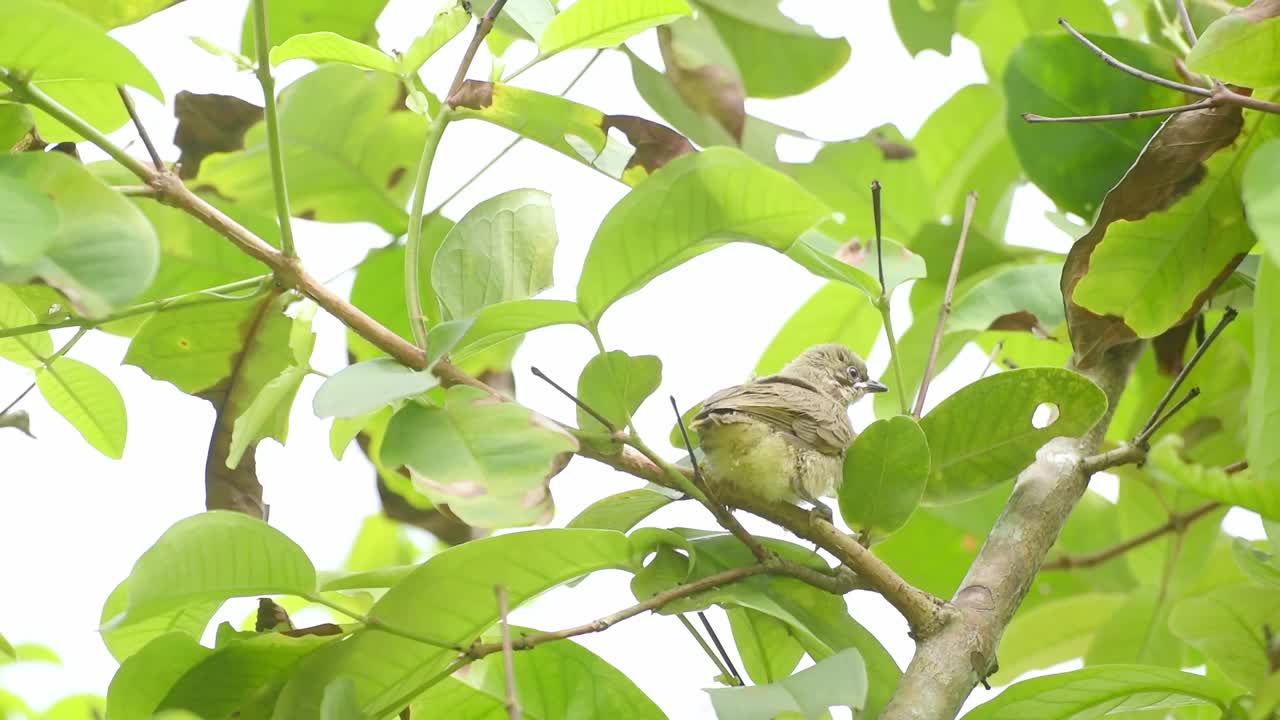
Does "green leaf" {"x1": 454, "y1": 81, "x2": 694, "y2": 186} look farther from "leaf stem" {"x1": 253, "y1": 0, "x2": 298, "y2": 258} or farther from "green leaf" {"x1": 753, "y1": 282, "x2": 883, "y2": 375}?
"green leaf" {"x1": 753, "y1": 282, "x2": 883, "y2": 375}

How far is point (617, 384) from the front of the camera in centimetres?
203

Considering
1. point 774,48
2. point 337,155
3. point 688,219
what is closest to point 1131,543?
point 774,48

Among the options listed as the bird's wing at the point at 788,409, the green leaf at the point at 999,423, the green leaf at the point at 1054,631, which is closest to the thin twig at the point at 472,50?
the green leaf at the point at 999,423

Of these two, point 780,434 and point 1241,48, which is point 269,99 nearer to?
point 1241,48

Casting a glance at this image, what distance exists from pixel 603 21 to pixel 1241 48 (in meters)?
0.98

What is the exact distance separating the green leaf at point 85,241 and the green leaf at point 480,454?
0.43m

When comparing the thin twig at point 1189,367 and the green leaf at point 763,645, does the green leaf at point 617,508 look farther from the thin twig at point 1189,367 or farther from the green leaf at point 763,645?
the thin twig at point 1189,367

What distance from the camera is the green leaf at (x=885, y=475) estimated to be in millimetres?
2131

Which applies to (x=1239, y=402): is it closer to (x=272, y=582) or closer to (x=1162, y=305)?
(x=1162, y=305)

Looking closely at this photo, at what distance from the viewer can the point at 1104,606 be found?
126 inches

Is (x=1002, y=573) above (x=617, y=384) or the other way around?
the other way around

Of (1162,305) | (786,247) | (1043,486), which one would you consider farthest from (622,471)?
(1162,305)

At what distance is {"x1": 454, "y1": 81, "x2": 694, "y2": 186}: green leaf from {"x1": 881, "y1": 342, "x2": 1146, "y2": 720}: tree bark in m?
0.90

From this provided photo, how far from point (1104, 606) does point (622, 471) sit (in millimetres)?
1655
